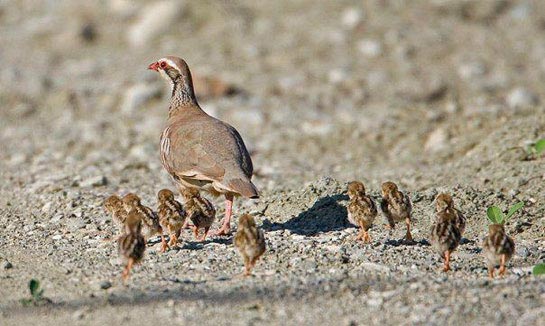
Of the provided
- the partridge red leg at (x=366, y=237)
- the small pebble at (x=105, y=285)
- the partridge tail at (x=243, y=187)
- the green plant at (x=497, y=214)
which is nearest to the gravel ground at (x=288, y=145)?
the small pebble at (x=105, y=285)

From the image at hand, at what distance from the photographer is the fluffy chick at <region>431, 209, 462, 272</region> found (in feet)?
24.1

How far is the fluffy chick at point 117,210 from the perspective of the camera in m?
8.41

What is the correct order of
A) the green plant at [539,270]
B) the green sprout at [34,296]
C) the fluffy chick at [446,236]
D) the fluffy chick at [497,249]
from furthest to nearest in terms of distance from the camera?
the fluffy chick at [446,236] < the fluffy chick at [497,249] < the green plant at [539,270] < the green sprout at [34,296]

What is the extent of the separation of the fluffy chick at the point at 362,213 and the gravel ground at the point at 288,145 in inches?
6.3

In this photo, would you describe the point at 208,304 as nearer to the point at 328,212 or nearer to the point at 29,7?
the point at 328,212

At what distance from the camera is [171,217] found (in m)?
8.05

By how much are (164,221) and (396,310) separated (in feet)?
7.53

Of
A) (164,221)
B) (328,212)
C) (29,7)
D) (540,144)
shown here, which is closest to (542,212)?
(540,144)

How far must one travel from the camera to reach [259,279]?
23.4 feet

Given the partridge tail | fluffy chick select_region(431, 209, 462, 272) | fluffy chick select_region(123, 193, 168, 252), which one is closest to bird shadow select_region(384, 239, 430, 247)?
fluffy chick select_region(431, 209, 462, 272)

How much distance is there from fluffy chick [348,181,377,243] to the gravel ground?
159 millimetres

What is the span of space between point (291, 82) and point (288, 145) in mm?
2713

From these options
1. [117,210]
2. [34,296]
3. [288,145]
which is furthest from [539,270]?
[288,145]

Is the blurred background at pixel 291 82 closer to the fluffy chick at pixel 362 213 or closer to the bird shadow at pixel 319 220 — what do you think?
the bird shadow at pixel 319 220
